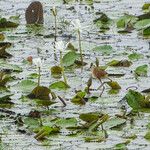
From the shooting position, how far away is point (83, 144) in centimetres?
387

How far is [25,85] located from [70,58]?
→ 614 mm

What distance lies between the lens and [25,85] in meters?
4.74

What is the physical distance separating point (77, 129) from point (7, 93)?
0.72m

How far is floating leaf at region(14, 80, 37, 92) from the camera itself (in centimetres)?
471

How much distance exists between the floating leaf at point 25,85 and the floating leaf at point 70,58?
0.51 metres

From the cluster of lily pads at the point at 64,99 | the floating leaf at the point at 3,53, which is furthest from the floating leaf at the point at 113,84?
the floating leaf at the point at 3,53

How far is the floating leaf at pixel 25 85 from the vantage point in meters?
4.71

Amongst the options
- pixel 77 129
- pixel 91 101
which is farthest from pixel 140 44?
pixel 77 129

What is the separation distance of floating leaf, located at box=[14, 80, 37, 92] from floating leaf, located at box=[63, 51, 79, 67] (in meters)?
0.51

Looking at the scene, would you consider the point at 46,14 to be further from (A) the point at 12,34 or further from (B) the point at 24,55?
(B) the point at 24,55

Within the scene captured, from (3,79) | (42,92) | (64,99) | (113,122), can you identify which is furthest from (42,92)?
(113,122)

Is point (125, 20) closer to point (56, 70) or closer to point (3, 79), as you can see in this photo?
point (56, 70)

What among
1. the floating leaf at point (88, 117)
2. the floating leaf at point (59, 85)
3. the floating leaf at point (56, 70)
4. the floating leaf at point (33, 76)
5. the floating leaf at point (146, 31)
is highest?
the floating leaf at point (146, 31)

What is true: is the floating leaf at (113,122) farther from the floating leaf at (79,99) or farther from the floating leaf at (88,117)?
the floating leaf at (79,99)
